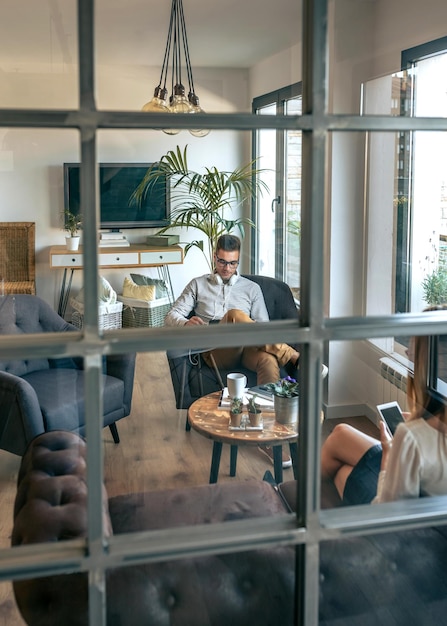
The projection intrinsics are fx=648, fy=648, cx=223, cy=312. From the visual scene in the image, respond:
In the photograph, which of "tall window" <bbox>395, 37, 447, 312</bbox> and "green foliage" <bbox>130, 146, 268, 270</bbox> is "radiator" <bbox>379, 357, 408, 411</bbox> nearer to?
"tall window" <bbox>395, 37, 447, 312</bbox>

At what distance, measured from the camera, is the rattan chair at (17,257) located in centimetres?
95

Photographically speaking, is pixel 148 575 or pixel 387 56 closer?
pixel 148 575

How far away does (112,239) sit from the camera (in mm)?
896

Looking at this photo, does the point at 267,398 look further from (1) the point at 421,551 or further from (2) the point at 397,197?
(2) the point at 397,197

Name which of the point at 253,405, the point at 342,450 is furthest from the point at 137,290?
the point at 342,450

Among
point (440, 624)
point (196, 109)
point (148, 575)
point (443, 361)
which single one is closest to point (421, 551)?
point (440, 624)

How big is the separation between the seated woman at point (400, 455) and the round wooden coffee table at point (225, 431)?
71 mm

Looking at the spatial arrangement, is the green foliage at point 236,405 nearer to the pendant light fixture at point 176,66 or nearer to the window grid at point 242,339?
the window grid at point 242,339

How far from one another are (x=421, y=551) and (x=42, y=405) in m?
0.53

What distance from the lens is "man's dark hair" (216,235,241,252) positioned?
1065 millimetres

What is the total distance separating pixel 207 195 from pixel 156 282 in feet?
0.54

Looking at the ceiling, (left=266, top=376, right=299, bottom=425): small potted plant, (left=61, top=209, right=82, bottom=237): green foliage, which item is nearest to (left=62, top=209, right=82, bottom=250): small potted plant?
(left=61, top=209, right=82, bottom=237): green foliage

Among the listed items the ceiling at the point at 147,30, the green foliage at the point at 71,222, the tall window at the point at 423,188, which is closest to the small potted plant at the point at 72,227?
the green foliage at the point at 71,222

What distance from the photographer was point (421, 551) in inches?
33.4
